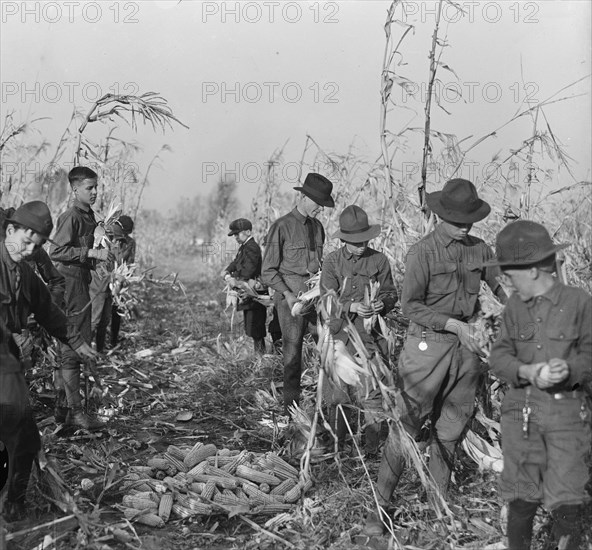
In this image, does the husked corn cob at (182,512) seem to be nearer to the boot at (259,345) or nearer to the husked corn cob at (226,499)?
the husked corn cob at (226,499)

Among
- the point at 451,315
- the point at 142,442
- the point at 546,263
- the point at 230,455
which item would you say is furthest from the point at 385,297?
the point at 142,442

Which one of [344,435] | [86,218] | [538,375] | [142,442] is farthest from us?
[86,218]

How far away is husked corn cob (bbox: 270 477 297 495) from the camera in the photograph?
4.06 metres

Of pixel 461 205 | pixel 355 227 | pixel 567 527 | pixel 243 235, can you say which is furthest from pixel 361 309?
pixel 243 235

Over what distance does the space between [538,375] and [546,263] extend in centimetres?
47

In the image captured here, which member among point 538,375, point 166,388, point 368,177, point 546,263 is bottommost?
point 166,388

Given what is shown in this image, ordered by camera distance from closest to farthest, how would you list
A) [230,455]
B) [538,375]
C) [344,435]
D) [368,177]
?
[538,375], [230,455], [344,435], [368,177]

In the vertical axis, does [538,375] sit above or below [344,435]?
above

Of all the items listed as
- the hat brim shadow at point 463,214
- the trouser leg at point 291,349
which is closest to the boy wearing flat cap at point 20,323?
the trouser leg at point 291,349

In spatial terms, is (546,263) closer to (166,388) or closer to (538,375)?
(538,375)

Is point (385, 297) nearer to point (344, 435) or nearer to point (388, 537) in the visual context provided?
point (344, 435)

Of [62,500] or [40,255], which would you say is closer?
[62,500]

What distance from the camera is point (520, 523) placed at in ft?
9.57

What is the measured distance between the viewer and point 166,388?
22.7 ft
